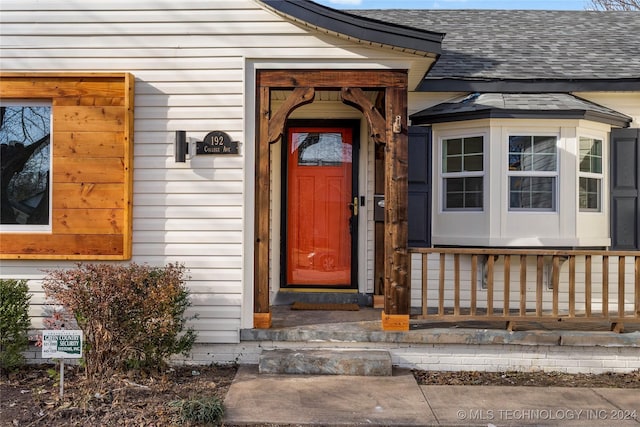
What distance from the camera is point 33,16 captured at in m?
4.62

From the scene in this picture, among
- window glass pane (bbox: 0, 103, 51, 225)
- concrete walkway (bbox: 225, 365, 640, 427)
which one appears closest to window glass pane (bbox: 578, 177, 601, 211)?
concrete walkway (bbox: 225, 365, 640, 427)

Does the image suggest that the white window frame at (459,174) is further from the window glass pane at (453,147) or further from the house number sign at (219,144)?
the house number sign at (219,144)

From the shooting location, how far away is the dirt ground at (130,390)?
335 centimetres

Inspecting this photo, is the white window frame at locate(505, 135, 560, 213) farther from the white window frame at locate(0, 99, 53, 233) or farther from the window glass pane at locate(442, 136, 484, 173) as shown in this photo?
the white window frame at locate(0, 99, 53, 233)

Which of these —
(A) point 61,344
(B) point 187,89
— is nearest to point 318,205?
(B) point 187,89

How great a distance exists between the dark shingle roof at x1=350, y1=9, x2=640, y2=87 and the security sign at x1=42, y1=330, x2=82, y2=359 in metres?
4.46

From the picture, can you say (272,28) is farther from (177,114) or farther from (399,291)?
(399,291)

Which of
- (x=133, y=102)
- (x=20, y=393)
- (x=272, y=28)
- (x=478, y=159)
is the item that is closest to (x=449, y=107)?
(x=478, y=159)

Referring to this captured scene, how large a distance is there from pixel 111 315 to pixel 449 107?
4.09m

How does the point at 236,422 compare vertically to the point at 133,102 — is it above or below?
below

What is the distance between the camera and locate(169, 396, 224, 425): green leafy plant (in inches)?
129

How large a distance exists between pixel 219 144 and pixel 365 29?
5.72 ft

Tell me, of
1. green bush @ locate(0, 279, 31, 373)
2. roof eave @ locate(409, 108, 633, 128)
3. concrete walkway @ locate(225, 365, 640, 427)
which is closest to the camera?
concrete walkway @ locate(225, 365, 640, 427)

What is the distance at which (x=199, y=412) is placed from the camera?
3299mm
